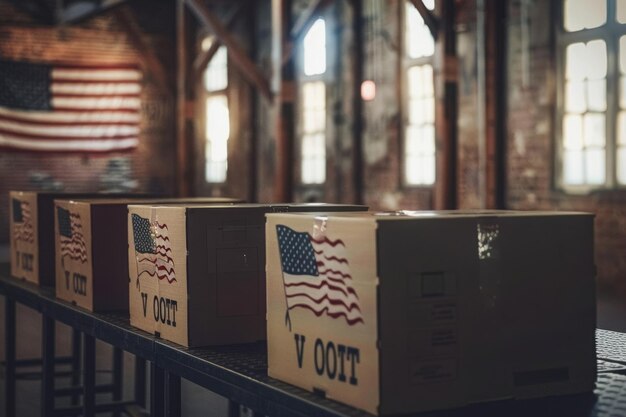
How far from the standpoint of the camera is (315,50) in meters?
13.3

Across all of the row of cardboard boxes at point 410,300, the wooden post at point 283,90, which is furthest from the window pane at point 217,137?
the row of cardboard boxes at point 410,300

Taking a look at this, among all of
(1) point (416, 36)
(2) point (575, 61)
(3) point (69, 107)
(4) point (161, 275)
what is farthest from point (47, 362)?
(3) point (69, 107)

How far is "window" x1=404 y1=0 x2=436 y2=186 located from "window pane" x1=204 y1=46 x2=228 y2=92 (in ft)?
14.5

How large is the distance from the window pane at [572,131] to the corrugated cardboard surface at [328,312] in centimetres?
760

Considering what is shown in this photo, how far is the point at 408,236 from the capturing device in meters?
1.92

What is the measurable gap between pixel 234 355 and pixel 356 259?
757 mm

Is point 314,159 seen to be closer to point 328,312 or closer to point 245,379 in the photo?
point 245,379

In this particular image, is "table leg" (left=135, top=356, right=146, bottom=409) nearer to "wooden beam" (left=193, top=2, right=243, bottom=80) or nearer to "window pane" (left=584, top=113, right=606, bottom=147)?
"window pane" (left=584, top=113, right=606, bottom=147)

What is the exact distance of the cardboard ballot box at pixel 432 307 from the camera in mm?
1908

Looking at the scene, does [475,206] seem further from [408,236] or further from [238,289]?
[408,236]

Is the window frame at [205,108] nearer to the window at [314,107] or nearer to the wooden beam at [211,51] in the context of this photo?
the wooden beam at [211,51]

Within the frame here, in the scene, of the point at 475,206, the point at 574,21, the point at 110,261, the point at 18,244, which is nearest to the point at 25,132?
the point at 475,206

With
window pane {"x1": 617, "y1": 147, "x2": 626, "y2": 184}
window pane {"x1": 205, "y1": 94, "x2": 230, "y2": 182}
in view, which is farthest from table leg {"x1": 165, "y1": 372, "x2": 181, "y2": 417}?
window pane {"x1": 205, "y1": 94, "x2": 230, "y2": 182}

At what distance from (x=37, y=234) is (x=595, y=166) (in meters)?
6.40
